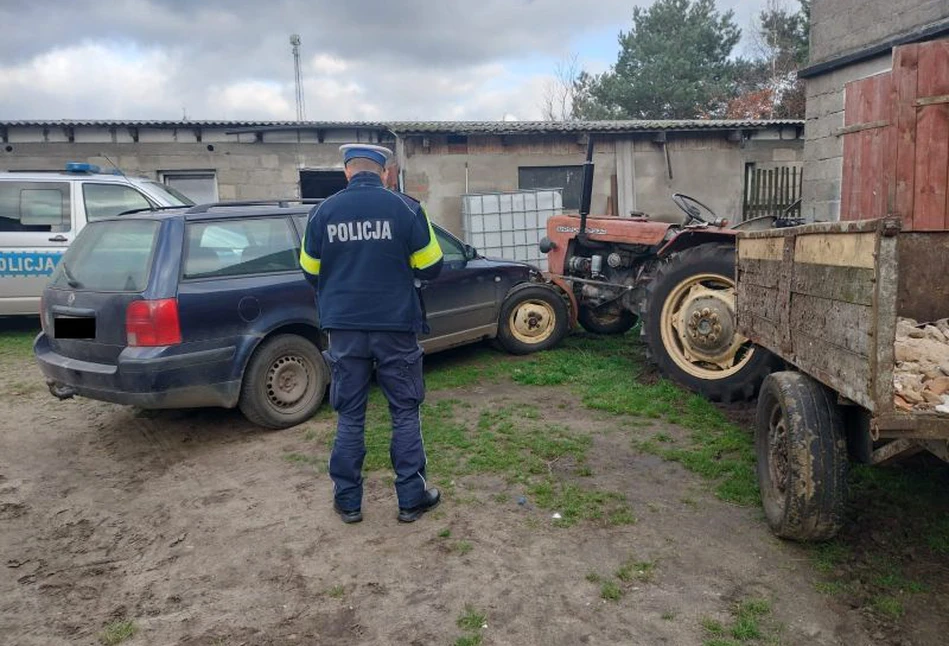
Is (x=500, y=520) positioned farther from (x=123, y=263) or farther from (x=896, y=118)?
(x=896, y=118)

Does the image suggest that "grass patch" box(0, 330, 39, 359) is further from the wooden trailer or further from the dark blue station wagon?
the wooden trailer

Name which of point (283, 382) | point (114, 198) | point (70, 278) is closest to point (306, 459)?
point (283, 382)

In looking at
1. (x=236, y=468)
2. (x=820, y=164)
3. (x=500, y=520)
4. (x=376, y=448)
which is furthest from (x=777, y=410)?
(x=820, y=164)

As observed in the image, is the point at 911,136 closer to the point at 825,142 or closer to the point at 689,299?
the point at 689,299

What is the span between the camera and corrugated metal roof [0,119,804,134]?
11.7 m

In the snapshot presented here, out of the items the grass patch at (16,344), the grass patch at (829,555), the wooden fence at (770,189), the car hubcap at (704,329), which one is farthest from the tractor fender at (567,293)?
the wooden fence at (770,189)

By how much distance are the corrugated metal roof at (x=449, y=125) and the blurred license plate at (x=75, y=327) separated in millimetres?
8183

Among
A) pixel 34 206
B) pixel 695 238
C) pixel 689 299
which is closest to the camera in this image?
pixel 689 299

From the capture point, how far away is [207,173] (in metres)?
12.4

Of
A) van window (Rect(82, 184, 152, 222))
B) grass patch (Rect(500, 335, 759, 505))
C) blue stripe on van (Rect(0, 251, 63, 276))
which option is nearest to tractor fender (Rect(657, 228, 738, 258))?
grass patch (Rect(500, 335, 759, 505))

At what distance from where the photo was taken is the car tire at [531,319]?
685 cm

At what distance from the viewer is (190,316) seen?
14.4 ft

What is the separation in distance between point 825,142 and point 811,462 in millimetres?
7656

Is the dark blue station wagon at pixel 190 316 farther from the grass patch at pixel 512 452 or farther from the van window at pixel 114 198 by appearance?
the van window at pixel 114 198
